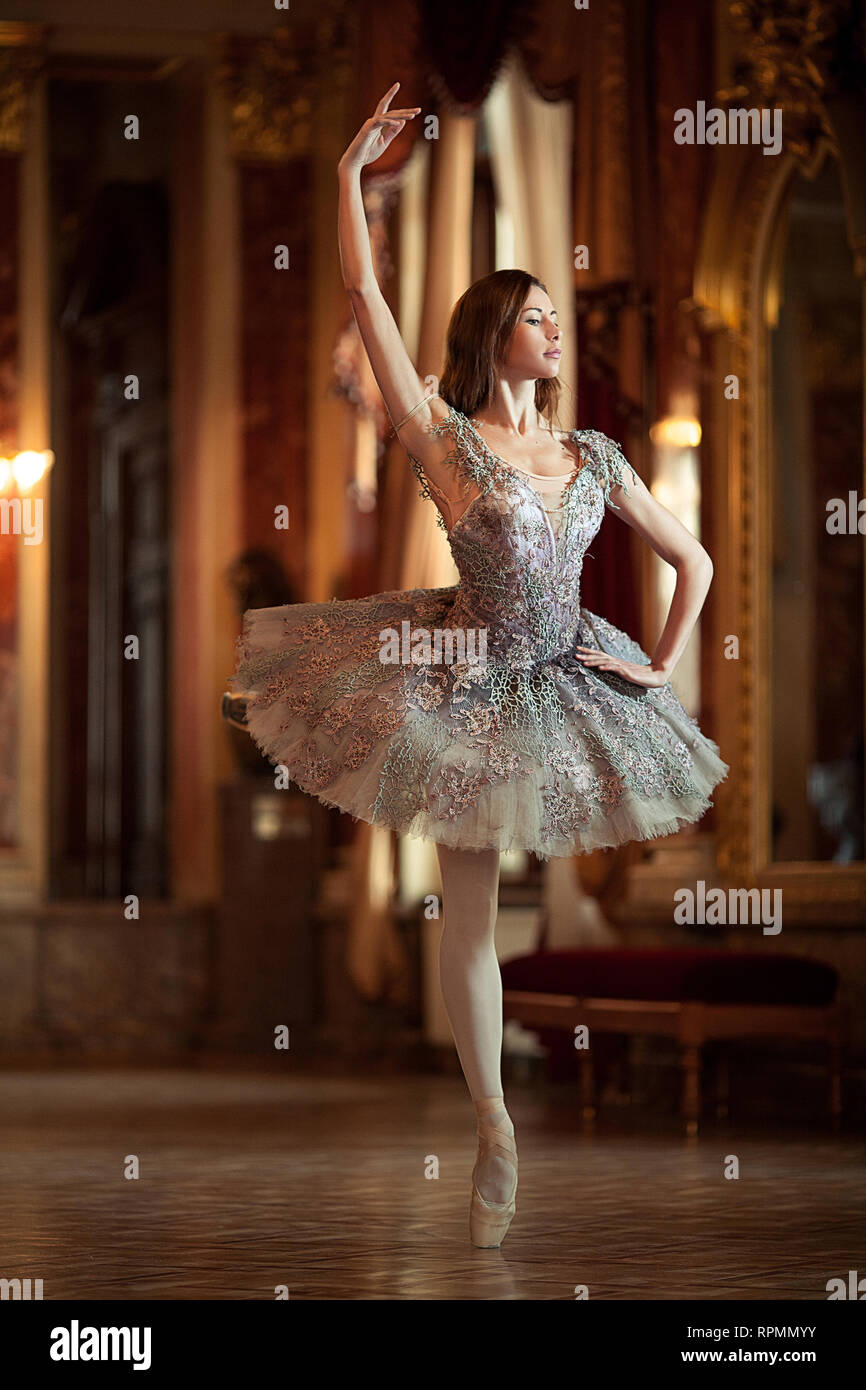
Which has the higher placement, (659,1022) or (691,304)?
(691,304)

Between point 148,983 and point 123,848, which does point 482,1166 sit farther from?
point 123,848

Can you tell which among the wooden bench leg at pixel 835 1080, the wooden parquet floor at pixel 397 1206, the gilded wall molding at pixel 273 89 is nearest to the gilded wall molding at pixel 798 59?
the wooden bench leg at pixel 835 1080

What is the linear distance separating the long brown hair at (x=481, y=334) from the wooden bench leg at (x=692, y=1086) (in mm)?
2912

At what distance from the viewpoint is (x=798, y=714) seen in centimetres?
703

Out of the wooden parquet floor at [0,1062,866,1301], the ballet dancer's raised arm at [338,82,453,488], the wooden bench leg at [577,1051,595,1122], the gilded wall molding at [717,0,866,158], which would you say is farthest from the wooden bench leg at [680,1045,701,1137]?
the gilded wall molding at [717,0,866,158]

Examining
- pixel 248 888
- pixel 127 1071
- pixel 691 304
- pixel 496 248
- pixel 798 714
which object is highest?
pixel 496 248

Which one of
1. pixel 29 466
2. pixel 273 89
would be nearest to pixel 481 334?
pixel 29 466

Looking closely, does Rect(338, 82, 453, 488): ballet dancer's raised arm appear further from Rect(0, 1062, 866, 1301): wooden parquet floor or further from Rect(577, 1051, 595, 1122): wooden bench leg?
Rect(577, 1051, 595, 1122): wooden bench leg

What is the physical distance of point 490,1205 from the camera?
362cm

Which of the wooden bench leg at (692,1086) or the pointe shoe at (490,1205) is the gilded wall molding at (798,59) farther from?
the pointe shoe at (490,1205)

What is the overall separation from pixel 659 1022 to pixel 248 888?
4.15 meters

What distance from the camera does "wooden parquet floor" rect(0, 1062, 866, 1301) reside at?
10.8ft

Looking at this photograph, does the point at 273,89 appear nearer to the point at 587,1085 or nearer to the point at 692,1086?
the point at 587,1085
